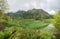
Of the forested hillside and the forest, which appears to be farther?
the forested hillside

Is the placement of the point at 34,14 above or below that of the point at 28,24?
above

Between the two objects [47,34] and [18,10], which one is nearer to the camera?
[47,34]

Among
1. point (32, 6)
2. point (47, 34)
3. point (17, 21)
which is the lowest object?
point (47, 34)

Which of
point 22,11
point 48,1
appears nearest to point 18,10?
point 22,11

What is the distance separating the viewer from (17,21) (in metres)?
4.21

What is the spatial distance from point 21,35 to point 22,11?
0.62 meters

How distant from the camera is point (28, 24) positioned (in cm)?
422

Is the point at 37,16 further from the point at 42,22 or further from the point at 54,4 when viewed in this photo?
the point at 54,4

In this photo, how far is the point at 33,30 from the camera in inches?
162

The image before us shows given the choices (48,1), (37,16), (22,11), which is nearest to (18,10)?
(22,11)

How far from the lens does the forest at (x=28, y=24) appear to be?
13.3 ft

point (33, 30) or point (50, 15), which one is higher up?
point (50, 15)

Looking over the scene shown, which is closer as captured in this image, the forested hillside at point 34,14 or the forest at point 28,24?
the forest at point 28,24

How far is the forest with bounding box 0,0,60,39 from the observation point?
13.3 ft
